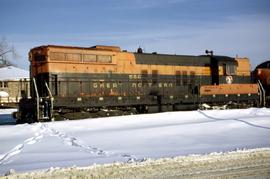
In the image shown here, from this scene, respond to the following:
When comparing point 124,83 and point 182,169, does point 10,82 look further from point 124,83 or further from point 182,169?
point 182,169

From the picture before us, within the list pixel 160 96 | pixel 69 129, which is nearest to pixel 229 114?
pixel 160 96

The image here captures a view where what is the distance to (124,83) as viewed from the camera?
1902cm

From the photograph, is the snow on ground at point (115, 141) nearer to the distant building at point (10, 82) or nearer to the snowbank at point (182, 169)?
the snowbank at point (182, 169)

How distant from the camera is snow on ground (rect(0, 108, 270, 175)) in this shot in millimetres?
8125

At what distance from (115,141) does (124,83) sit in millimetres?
8537

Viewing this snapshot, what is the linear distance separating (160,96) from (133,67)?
233 cm

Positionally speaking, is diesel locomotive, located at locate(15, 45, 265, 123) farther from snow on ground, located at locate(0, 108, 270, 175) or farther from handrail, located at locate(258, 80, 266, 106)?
snow on ground, located at locate(0, 108, 270, 175)

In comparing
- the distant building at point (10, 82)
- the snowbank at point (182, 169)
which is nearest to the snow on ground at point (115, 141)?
the snowbank at point (182, 169)

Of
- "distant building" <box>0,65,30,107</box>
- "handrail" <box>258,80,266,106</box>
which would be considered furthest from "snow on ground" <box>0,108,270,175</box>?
"distant building" <box>0,65,30,107</box>

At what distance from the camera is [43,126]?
14219mm

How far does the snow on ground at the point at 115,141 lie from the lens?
8.12 metres

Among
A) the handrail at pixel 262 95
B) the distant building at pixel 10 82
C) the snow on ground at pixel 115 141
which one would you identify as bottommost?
the snow on ground at pixel 115 141

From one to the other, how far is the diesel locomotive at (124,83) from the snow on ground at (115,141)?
211cm

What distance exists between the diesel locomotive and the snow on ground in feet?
6.92
